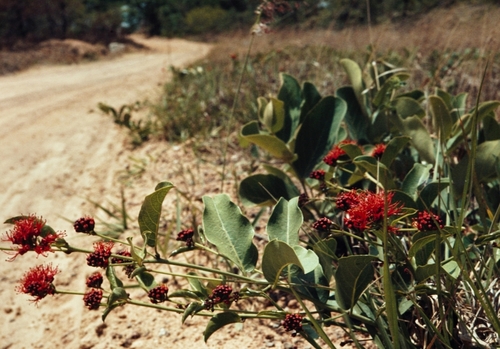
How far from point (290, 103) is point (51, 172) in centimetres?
200

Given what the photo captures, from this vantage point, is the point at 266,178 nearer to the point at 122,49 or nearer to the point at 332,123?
the point at 332,123

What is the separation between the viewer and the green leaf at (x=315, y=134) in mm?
1558

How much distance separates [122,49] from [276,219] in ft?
58.7

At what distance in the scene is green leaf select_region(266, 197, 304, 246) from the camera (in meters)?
1.07

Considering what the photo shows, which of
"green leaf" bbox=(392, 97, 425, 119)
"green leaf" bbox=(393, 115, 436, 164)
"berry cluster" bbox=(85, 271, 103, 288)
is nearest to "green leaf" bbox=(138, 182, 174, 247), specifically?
"berry cluster" bbox=(85, 271, 103, 288)

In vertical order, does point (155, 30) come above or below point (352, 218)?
below

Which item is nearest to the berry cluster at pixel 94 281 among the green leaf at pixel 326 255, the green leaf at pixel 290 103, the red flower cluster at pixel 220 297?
the red flower cluster at pixel 220 297

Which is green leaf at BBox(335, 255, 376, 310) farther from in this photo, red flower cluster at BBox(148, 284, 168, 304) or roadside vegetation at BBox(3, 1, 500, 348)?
red flower cluster at BBox(148, 284, 168, 304)

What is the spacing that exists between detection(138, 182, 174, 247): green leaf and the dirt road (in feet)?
2.22

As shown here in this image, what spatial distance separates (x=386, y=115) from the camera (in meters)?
1.66

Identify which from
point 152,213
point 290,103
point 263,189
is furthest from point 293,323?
point 290,103

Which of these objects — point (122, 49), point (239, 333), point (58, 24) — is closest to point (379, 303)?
point (239, 333)

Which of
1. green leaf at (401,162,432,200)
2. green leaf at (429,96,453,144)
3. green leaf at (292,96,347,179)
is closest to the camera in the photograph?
green leaf at (401,162,432,200)

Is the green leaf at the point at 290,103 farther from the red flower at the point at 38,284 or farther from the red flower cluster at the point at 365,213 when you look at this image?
the red flower at the point at 38,284
